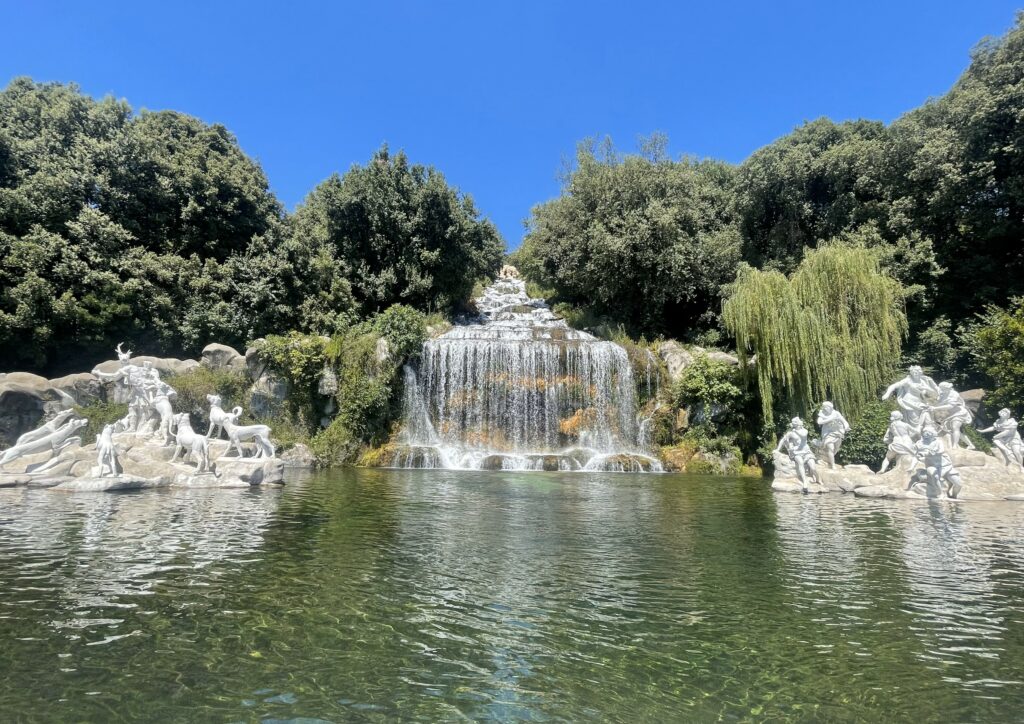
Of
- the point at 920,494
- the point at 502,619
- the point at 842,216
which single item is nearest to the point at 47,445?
the point at 502,619

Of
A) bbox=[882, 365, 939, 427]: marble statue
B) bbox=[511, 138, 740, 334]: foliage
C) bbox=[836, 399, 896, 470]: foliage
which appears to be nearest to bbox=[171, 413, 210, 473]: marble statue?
bbox=[882, 365, 939, 427]: marble statue

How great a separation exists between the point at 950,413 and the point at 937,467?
284cm

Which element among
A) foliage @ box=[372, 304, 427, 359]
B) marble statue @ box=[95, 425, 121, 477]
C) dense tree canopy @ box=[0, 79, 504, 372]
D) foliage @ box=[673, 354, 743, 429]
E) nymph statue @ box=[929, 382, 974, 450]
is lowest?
marble statue @ box=[95, 425, 121, 477]

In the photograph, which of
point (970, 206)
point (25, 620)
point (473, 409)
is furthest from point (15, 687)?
point (970, 206)

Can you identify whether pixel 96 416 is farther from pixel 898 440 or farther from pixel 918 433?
pixel 918 433

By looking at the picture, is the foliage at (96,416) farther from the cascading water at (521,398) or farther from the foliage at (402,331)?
the cascading water at (521,398)

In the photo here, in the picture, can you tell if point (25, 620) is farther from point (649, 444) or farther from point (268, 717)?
point (649, 444)

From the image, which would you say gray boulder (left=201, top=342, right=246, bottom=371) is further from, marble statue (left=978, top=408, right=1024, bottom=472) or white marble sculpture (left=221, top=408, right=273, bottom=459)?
marble statue (left=978, top=408, right=1024, bottom=472)

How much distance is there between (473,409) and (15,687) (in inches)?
817

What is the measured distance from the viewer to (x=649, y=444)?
76.8ft

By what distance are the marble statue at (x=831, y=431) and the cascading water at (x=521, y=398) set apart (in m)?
7.86

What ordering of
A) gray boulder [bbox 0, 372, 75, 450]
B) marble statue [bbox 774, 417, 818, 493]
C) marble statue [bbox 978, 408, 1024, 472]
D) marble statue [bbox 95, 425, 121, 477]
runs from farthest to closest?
gray boulder [bbox 0, 372, 75, 450], marble statue [bbox 774, 417, 818, 493], marble statue [bbox 978, 408, 1024, 472], marble statue [bbox 95, 425, 121, 477]

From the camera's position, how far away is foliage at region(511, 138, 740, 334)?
28812 millimetres

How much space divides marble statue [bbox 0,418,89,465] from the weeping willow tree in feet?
65.0
